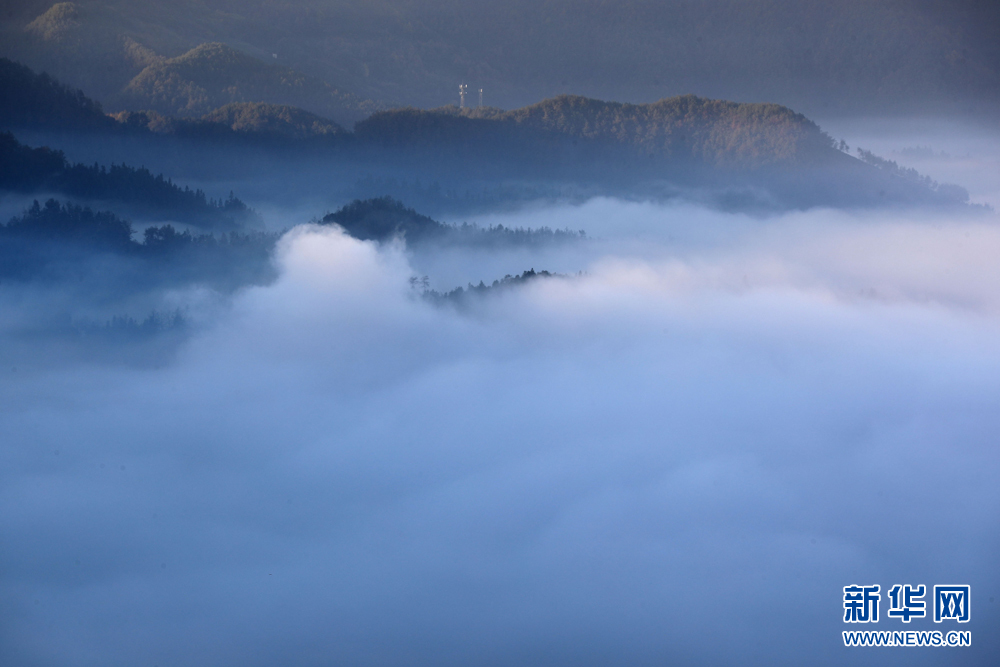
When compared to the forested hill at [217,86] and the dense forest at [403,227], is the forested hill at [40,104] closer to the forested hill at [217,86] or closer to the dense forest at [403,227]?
the forested hill at [217,86]

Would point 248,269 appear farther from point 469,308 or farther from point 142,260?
point 469,308

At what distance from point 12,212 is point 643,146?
292 ft

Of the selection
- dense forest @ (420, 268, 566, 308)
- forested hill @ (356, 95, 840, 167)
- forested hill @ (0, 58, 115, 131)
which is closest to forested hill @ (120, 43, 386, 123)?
forested hill @ (0, 58, 115, 131)

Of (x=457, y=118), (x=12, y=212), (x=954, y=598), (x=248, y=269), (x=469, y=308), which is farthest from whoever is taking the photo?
(x=457, y=118)

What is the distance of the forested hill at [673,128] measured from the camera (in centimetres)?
12494

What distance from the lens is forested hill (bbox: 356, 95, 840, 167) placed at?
12494 cm

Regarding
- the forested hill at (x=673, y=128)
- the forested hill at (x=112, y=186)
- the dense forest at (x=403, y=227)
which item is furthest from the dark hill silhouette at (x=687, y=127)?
the forested hill at (x=112, y=186)

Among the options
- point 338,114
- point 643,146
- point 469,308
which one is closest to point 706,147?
point 643,146

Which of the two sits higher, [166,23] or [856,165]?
[856,165]

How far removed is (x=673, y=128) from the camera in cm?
13188

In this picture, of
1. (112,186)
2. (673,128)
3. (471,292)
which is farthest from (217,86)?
(673,128)

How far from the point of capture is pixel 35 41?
95.6 meters

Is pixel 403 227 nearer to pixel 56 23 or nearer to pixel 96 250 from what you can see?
pixel 96 250

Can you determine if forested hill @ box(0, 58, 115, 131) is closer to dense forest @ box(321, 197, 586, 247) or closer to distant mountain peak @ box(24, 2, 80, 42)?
distant mountain peak @ box(24, 2, 80, 42)
